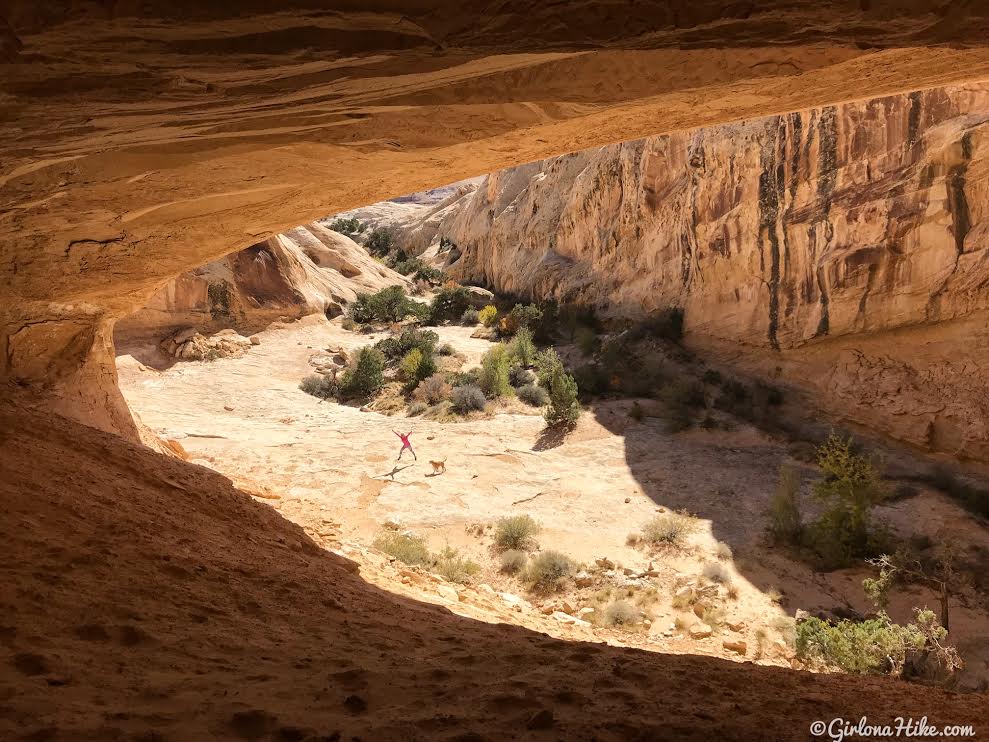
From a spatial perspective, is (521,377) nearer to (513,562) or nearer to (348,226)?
(513,562)

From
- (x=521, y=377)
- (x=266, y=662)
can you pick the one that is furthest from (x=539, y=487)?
(x=266, y=662)

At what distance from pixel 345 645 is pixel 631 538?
6316 mm

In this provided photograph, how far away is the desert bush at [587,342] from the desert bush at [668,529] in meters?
10.7

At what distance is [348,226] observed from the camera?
45.8 meters

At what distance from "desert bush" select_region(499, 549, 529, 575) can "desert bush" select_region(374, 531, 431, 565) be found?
1.06 meters

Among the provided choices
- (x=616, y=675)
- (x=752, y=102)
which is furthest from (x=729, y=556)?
(x=752, y=102)

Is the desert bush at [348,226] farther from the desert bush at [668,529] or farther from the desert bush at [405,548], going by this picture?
the desert bush at [668,529]

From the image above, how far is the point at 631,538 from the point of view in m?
8.41

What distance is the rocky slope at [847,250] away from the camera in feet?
34.8

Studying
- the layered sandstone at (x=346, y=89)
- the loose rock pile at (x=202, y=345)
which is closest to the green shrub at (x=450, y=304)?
the loose rock pile at (x=202, y=345)

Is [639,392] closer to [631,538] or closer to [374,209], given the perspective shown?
[631,538]

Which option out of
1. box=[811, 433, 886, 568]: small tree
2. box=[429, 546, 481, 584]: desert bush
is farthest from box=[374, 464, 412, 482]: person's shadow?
box=[811, 433, 886, 568]: small tree

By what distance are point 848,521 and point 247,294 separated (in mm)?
19523

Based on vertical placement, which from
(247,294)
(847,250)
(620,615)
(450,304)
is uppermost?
(847,250)
